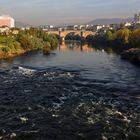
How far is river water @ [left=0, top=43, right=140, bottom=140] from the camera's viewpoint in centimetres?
1182

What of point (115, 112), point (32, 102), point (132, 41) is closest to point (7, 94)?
point (32, 102)

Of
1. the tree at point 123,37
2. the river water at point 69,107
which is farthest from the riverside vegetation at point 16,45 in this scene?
the river water at point 69,107

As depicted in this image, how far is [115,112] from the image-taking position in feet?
46.4

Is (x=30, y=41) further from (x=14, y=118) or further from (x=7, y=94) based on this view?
(x=14, y=118)

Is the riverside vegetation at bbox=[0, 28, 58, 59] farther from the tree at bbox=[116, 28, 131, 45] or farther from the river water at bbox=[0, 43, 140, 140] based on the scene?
the river water at bbox=[0, 43, 140, 140]

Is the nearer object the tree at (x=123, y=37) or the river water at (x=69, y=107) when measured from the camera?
the river water at (x=69, y=107)

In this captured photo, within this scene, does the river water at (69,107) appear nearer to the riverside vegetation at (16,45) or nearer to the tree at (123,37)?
the riverside vegetation at (16,45)

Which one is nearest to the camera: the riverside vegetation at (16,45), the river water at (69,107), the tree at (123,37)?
the river water at (69,107)

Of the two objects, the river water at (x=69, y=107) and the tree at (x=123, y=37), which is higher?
the tree at (x=123, y=37)

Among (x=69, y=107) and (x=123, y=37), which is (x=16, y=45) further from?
(x=69, y=107)

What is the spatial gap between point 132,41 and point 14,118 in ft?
140

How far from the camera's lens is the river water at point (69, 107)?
11820 millimetres

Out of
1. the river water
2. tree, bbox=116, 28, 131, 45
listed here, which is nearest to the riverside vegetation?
tree, bbox=116, 28, 131, 45

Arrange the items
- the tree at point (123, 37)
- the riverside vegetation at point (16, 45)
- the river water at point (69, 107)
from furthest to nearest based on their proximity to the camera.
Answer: the tree at point (123, 37) → the riverside vegetation at point (16, 45) → the river water at point (69, 107)
